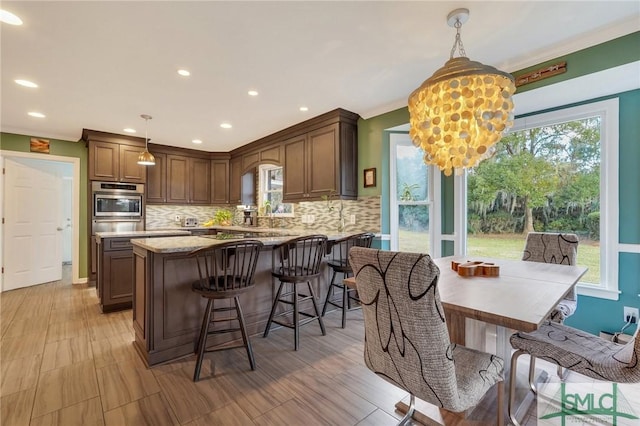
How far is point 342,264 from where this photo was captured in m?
3.22

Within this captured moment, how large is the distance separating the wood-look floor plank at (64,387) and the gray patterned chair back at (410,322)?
193 cm

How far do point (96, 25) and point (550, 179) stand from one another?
4.12m

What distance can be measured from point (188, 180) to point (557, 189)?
579 cm

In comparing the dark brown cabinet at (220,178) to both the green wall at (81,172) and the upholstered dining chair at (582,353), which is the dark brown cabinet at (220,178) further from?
the upholstered dining chair at (582,353)

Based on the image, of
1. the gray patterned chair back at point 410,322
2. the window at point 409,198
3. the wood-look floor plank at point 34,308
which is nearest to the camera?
the gray patterned chair back at point 410,322

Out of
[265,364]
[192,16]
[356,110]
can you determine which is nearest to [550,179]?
[356,110]

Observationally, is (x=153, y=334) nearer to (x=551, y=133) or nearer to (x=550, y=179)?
(x=550, y=179)

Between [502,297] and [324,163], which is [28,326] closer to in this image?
[324,163]

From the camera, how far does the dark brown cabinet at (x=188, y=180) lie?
18.3ft

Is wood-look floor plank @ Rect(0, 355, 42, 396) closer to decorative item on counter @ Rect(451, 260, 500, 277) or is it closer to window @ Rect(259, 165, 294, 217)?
decorative item on counter @ Rect(451, 260, 500, 277)

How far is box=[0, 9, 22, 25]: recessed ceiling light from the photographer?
192 centimetres

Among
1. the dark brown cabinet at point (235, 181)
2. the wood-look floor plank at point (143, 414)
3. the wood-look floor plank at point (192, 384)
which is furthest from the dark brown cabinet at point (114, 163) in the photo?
the wood-look floor plank at point (143, 414)

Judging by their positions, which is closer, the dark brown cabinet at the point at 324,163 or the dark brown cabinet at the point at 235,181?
the dark brown cabinet at the point at 324,163

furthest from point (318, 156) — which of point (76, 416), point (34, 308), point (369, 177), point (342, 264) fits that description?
point (34, 308)
